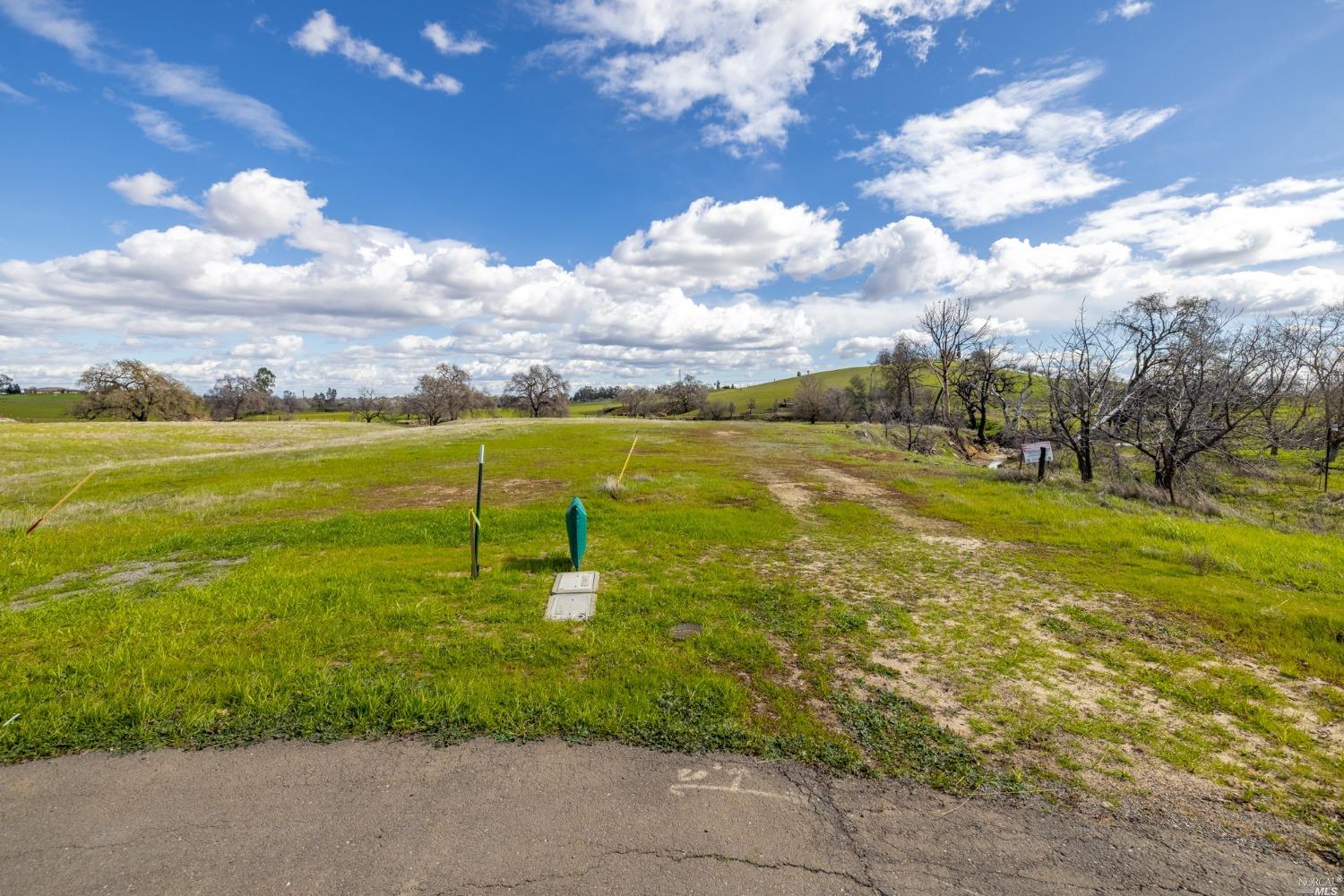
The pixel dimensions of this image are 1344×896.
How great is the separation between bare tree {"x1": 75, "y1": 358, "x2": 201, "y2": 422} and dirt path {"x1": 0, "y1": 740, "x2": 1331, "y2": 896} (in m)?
79.0

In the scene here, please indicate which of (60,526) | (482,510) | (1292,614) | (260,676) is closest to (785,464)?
(482,510)

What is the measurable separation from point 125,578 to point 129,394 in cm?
7335

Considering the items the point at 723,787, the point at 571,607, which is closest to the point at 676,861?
the point at 723,787

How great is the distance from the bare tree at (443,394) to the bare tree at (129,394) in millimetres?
30158

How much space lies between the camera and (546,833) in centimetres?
375

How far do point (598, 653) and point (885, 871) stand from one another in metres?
3.74

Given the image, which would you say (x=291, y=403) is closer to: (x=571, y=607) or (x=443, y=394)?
(x=443, y=394)

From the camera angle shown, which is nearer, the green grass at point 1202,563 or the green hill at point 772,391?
the green grass at point 1202,563

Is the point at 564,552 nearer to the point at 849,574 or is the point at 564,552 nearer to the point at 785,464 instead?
the point at 849,574

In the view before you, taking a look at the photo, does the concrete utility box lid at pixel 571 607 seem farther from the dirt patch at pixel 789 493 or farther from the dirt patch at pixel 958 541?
the dirt patch at pixel 789 493

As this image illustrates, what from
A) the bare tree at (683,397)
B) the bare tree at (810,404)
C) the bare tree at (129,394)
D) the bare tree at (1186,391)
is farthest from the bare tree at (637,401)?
the bare tree at (1186,391)

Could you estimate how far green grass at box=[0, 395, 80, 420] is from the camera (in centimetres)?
8319

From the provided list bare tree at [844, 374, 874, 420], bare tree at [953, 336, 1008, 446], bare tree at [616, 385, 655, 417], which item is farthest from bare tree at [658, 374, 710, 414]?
bare tree at [953, 336, 1008, 446]

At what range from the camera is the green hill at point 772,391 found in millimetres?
122750
